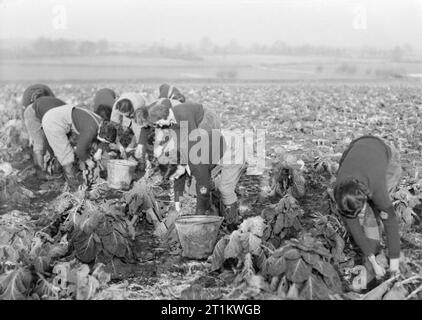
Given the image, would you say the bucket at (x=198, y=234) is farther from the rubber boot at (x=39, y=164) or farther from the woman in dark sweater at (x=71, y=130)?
the rubber boot at (x=39, y=164)

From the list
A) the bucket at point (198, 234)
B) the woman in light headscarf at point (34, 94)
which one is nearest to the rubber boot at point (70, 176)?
the woman in light headscarf at point (34, 94)

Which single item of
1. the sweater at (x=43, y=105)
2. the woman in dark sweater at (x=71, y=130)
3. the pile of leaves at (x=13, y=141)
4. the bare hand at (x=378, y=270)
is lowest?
the bare hand at (x=378, y=270)

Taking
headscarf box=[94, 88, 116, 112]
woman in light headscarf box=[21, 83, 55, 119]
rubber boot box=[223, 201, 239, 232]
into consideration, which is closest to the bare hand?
rubber boot box=[223, 201, 239, 232]

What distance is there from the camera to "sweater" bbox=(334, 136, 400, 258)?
10.8 ft

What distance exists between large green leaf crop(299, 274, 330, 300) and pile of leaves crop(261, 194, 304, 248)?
804mm

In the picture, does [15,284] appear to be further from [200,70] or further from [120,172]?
[200,70]

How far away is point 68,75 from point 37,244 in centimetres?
1795

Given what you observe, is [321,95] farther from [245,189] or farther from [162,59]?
[162,59]

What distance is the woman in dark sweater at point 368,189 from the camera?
10.4ft

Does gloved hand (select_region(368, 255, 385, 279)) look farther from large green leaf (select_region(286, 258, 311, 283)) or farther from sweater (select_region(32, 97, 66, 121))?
sweater (select_region(32, 97, 66, 121))

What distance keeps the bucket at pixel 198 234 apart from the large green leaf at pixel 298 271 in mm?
892
